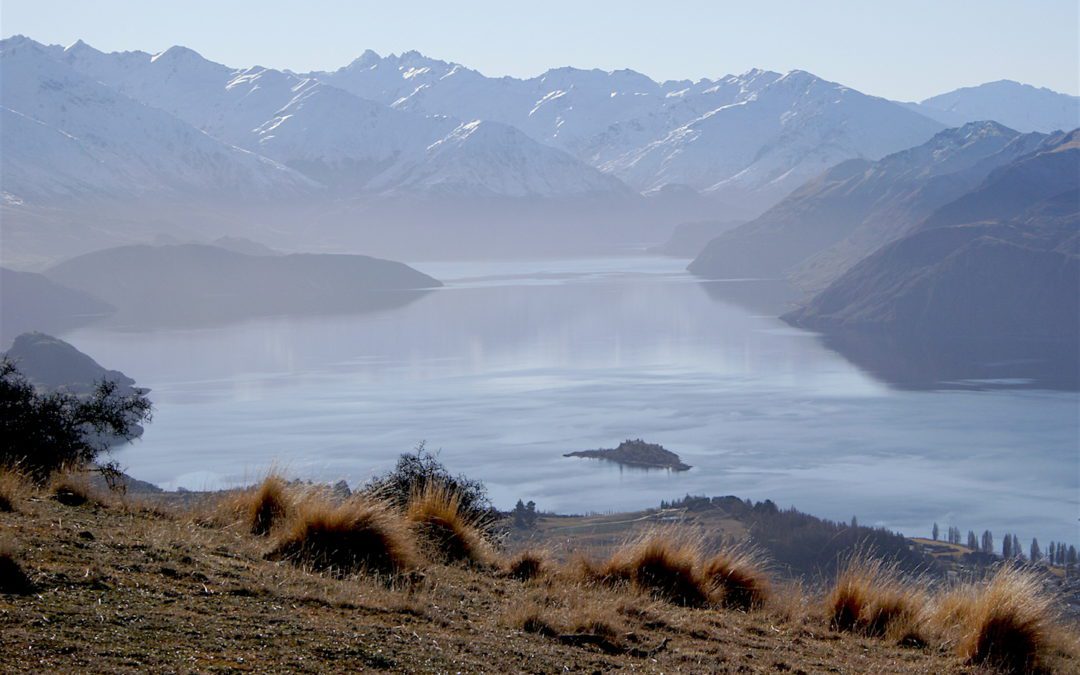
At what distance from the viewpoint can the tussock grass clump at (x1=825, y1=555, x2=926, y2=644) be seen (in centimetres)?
593

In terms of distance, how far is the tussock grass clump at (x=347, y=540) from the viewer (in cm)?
601

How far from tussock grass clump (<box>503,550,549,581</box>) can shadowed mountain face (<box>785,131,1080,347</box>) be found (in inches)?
4593

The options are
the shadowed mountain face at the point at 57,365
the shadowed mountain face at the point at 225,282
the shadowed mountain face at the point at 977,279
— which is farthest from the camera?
the shadowed mountain face at the point at 225,282

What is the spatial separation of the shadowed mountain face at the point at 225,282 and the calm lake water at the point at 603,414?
1615 centimetres

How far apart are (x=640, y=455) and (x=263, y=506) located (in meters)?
45.4

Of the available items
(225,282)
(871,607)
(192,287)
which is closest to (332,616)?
(871,607)

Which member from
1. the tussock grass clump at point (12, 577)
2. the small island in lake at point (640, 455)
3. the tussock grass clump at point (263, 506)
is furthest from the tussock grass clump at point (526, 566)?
the small island in lake at point (640, 455)

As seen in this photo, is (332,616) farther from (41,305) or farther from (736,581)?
(41,305)

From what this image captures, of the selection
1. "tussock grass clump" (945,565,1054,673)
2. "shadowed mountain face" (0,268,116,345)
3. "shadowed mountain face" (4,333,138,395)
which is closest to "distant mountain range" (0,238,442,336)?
"shadowed mountain face" (0,268,116,345)

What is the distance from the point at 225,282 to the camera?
5571 inches

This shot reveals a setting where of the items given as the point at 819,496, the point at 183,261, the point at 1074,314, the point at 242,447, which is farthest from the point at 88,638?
the point at 183,261

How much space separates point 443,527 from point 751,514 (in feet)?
108

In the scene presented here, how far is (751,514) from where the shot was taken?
38719 mm

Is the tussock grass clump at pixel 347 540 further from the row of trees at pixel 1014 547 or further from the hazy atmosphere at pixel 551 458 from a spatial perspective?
the row of trees at pixel 1014 547
